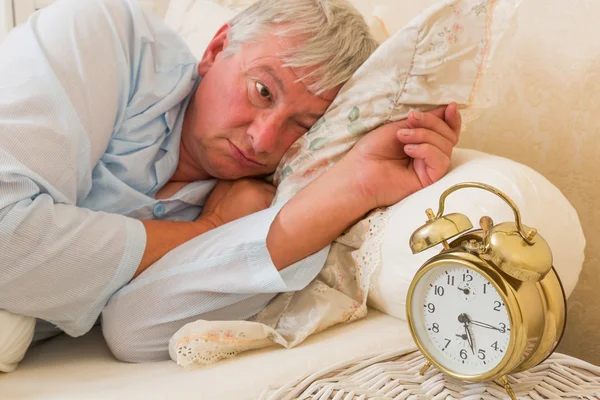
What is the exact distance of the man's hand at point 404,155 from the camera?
104 centimetres

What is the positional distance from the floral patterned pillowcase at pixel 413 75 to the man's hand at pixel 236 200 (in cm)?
9

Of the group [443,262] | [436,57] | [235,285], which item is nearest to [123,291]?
[235,285]

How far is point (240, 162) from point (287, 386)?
563mm

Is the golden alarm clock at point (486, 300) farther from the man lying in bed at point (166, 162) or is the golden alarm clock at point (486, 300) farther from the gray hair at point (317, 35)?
the gray hair at point (317, 35)

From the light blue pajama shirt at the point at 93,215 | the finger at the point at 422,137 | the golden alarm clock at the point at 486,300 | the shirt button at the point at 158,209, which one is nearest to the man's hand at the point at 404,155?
the finger at the point at 422,137

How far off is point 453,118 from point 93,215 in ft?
1.96

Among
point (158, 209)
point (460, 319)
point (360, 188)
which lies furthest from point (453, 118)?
point (158, 209)

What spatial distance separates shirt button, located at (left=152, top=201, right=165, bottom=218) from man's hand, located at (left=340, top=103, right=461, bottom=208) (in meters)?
0.37

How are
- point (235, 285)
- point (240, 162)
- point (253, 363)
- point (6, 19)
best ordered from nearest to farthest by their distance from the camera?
point (253, 363), point (235, 285), point (240, 162), point (6, 19)

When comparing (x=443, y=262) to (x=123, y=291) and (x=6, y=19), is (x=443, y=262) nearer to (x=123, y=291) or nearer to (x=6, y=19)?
(x=123, y=291)

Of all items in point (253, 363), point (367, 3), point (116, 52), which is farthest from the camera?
point (367, 3)

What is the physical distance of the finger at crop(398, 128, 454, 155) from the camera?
1046 mm

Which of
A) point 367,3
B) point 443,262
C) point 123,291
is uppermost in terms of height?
point 367,3

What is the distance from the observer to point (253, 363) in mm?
858
